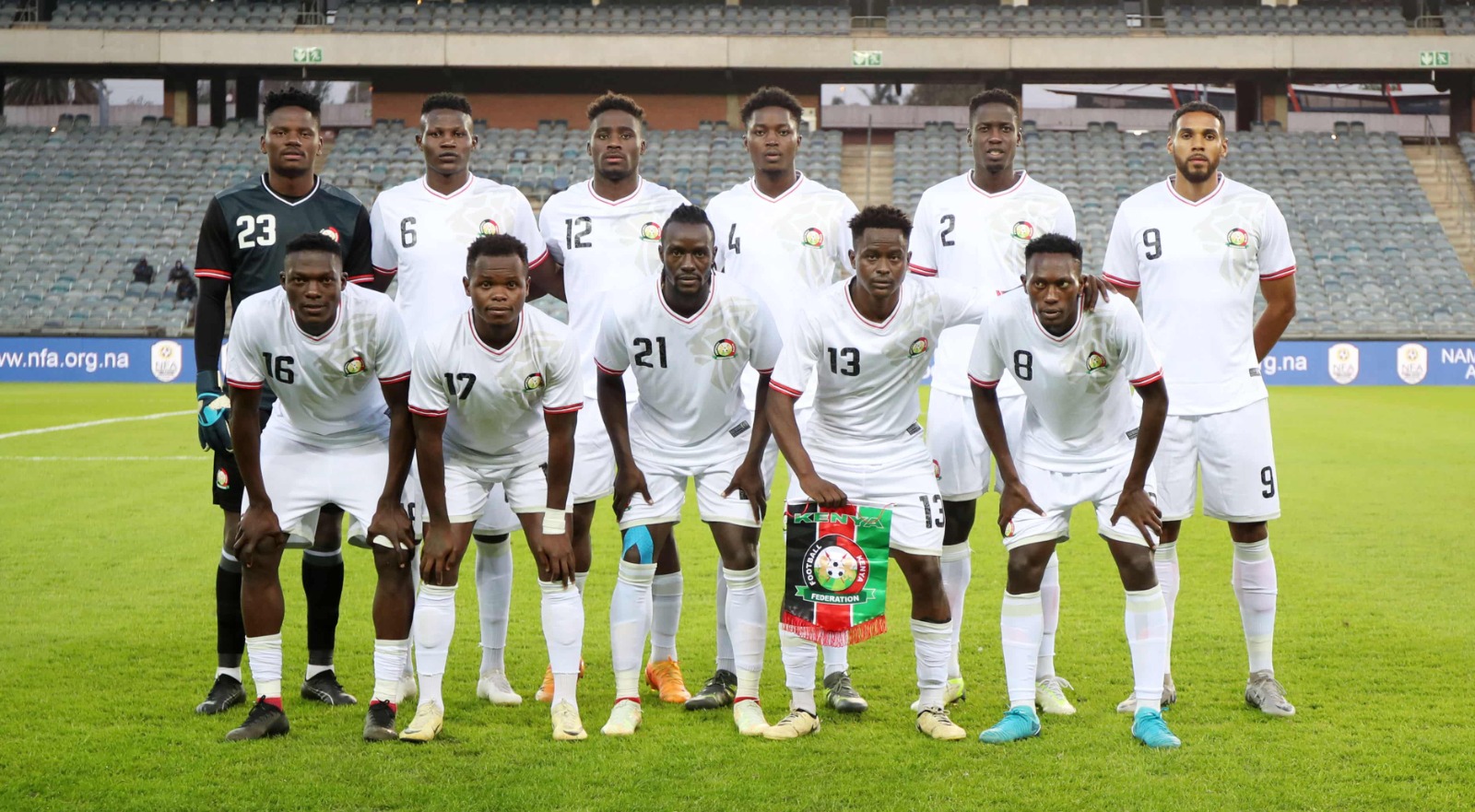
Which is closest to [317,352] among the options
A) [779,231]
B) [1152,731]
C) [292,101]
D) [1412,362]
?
[292,101]

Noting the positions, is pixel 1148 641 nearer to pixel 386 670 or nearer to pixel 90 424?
pixel 386 670

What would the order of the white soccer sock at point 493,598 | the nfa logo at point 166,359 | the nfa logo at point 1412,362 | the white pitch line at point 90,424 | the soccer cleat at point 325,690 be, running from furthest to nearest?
the nfa logo at point 166,359 → the nfa logo at point 1412,362 → the white pitch line at point 90,424 → the white soccer sock at point 493,598 → the soccer cleat at point 325,690

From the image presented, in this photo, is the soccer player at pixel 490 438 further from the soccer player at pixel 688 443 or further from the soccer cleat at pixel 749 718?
the soccer cleat at pixel 749 718

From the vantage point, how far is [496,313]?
4.89 metres

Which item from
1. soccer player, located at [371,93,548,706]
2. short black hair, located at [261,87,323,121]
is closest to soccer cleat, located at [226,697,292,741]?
soccer player, located at [371,93,548,706]

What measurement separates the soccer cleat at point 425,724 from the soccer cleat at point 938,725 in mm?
1771

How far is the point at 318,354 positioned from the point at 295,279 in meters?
0.29

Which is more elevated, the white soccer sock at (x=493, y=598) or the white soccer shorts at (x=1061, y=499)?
the white soccer shorts at (x=1061, y=499)

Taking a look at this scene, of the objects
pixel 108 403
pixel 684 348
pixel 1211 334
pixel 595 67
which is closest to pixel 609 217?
pixel 684 348

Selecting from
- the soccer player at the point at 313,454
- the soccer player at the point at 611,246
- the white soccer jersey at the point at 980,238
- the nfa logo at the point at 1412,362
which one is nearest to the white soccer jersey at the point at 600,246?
the soccer player at the point at 611,246

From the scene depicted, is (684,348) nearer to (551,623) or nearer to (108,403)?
(551,623)

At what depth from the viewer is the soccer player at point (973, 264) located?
5711 millimetres

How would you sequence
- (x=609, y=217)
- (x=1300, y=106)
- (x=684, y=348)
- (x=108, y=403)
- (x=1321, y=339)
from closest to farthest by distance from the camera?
(x=684, y=348), (x=609, y=217), (x=108, y=403), (x=1321, y=339), (x=1300, y=106)

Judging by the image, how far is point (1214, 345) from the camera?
5422 mm
